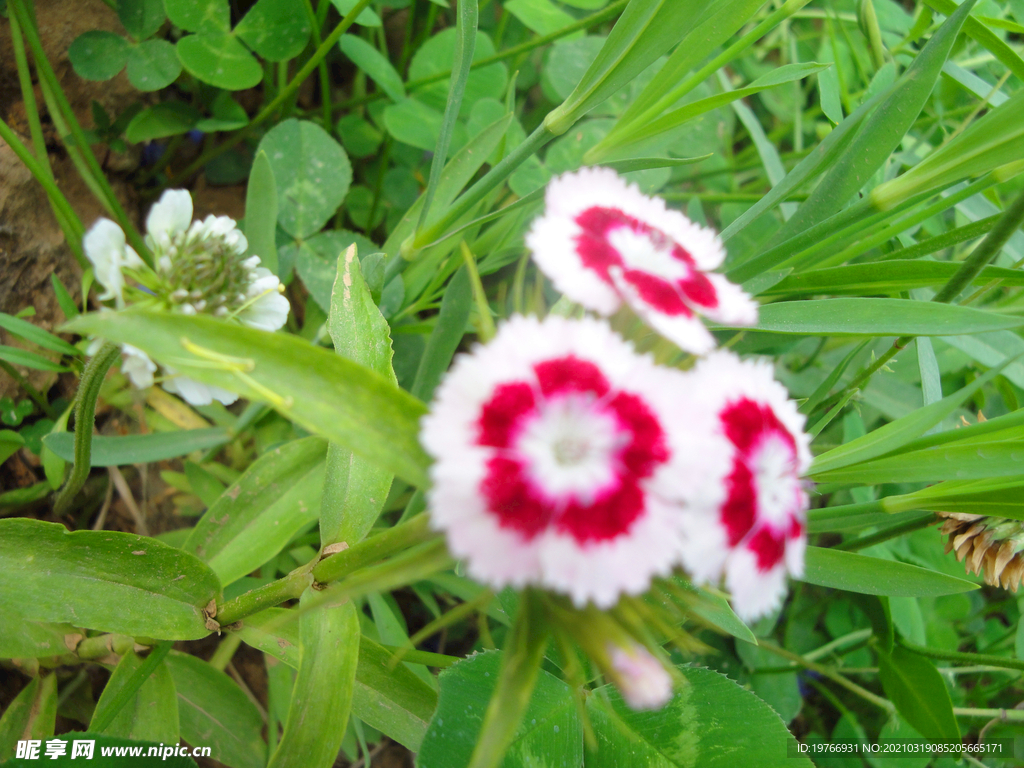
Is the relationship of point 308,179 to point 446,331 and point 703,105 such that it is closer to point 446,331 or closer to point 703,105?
point 446,331

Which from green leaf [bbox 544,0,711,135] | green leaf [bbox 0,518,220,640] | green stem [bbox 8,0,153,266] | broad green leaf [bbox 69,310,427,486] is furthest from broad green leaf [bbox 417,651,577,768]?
green stem [bbox 8,0,153,266]

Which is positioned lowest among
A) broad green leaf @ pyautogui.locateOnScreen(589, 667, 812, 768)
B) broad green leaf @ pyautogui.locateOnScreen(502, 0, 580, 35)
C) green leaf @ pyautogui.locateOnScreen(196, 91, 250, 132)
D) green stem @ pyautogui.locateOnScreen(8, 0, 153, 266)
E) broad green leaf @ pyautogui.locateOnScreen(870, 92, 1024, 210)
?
broad green leaf @ pyautogui.locateOnScreen(589, 667, 812, 768)

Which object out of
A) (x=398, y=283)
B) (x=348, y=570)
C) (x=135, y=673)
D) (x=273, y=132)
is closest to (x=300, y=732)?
(x=348, y=570)

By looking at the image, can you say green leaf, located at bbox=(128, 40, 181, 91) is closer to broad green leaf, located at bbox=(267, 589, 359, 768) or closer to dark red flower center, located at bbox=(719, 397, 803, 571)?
broad green leaf, located at bbox=(267, 589, 359, 768)

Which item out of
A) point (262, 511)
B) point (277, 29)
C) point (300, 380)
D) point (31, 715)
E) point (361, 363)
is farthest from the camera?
point (277, 29)

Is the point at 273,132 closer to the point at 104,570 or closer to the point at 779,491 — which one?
the point at 104,570

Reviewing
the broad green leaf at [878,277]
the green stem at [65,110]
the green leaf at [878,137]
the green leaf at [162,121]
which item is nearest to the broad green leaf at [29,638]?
the green stem at [65,110]

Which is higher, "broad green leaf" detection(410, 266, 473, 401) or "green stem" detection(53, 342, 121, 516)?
"broad green leaf" detection(410, 266, 473, 401)

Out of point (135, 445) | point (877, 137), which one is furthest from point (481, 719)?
point (877, 137)
